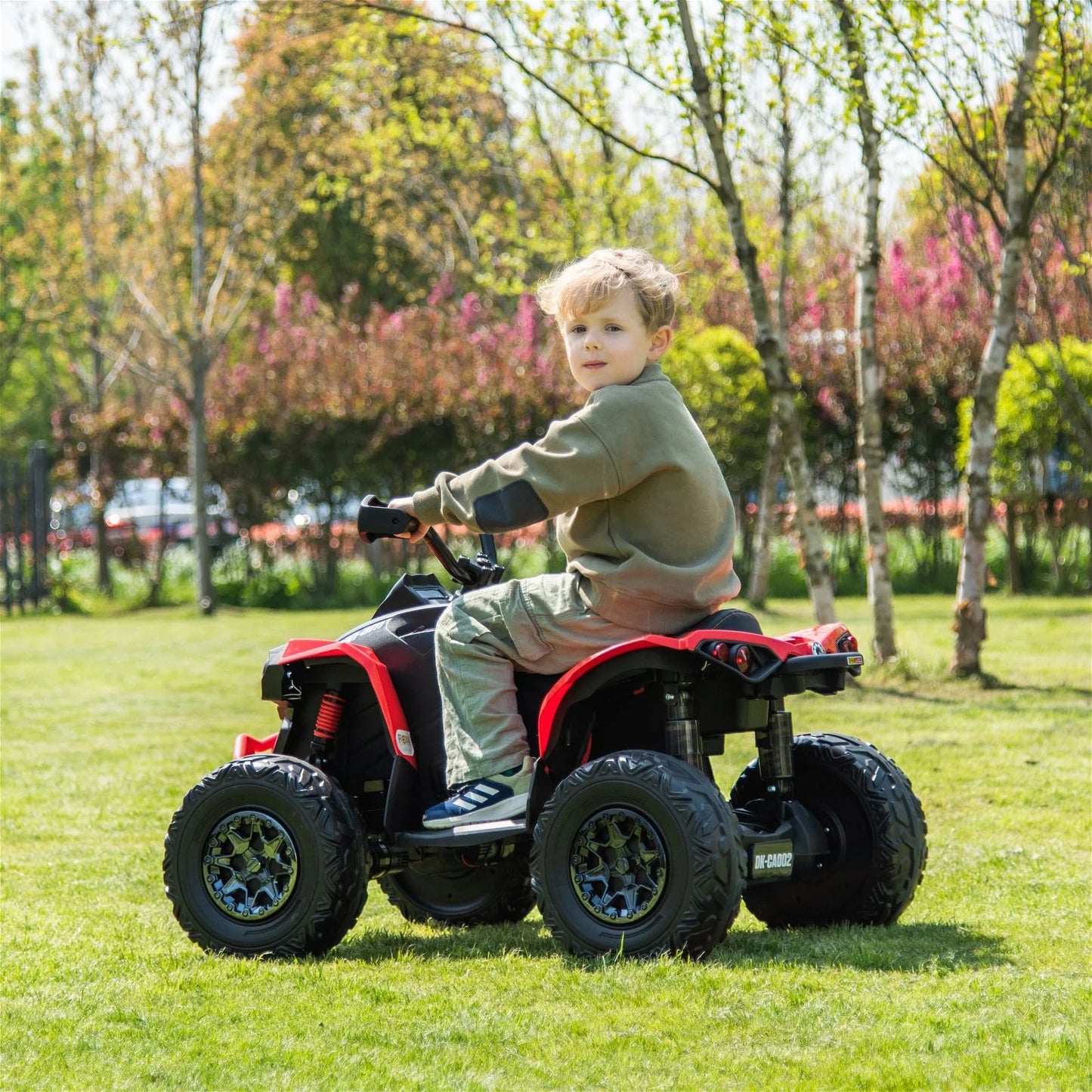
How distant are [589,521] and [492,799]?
83 cm

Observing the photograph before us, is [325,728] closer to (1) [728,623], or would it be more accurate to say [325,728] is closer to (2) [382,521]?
(2) [382,521]

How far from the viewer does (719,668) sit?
4.50 metres

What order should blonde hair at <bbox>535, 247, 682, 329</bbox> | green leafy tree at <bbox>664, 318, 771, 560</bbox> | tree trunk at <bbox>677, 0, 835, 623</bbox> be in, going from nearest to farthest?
blonde hair at <bbox>535, 247, 682, 329</bbox> → tree trunk at <bbox>677, 0, 835, 623</bbox> → green leafy tree at <bbox>664, 318, 771, 560</bbox>

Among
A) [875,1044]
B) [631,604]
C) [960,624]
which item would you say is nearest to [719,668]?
[631,604]

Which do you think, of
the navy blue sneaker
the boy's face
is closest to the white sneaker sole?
the navy blue sneaker

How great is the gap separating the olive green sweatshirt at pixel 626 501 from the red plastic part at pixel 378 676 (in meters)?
0.55

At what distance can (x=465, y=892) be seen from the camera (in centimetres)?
551

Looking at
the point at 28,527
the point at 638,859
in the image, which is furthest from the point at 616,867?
the point at 28,527

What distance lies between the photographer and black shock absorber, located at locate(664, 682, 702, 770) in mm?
4566

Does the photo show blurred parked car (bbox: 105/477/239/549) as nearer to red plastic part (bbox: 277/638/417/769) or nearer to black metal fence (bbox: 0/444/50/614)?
black metal fence (bbox: 0/444/50/614)

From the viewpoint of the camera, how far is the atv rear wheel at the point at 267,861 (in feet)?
15.7

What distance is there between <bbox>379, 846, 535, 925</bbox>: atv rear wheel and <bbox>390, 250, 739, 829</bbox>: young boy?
0.69 m

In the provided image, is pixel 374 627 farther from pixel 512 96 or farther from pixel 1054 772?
pixel 512 96

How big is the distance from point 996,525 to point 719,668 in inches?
649
